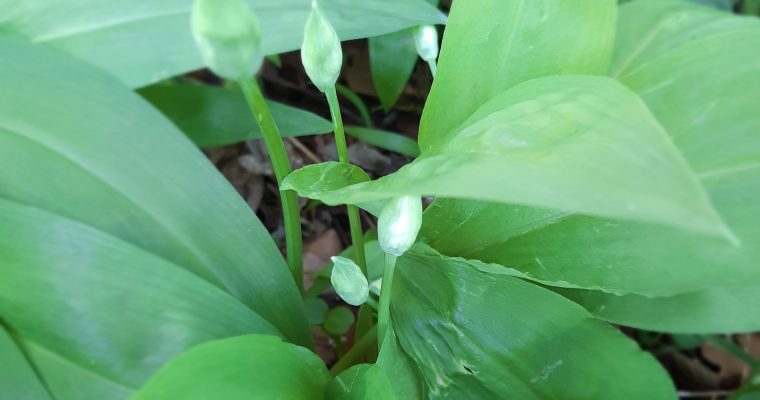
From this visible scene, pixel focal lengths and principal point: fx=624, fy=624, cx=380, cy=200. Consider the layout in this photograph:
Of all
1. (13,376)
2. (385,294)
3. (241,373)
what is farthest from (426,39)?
(13,376)

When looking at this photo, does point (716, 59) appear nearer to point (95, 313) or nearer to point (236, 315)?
point (236, 315)

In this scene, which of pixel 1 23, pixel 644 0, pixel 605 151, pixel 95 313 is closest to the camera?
pixel 605 151

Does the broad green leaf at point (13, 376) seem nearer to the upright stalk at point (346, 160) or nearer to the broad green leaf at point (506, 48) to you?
the upright stalk at point (346, 160)

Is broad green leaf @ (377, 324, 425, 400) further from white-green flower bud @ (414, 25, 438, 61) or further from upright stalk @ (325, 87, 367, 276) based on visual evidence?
white-green flower bud @ (414, 25, 438, 61)

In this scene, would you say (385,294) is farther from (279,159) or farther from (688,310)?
(688,310)

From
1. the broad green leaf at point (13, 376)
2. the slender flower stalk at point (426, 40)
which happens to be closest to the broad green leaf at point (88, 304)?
the broad green leaf at point (13, 376)

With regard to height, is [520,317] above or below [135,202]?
below

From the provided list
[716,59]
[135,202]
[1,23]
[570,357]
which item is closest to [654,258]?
[570,357]
